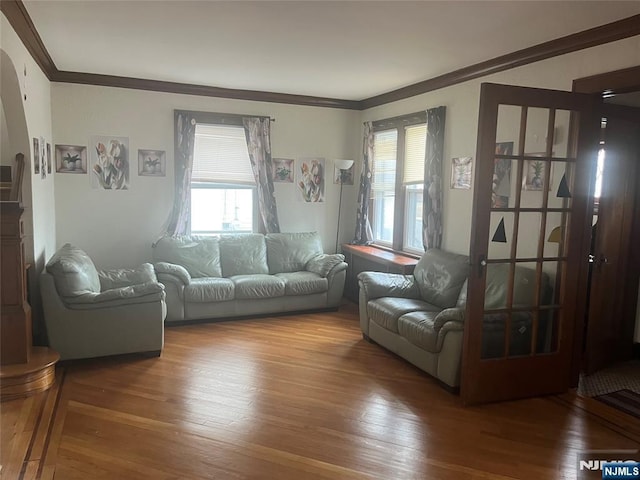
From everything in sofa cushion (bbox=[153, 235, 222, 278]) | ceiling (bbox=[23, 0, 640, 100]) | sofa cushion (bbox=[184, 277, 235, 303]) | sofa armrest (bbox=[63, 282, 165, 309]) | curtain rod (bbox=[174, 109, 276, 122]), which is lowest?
sofa cushion (bbox=[184, 277, 235, 303])

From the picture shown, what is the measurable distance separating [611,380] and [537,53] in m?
2.66

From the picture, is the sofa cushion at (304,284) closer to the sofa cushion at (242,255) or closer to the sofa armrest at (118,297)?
the sofa cushion at (242,255)

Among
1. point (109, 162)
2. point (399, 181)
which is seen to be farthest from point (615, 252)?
point (109, 162)

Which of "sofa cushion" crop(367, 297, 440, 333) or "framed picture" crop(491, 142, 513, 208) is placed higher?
"framed picture" crop(491, 142, 513, 208)

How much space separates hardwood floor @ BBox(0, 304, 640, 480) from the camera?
2701 mm

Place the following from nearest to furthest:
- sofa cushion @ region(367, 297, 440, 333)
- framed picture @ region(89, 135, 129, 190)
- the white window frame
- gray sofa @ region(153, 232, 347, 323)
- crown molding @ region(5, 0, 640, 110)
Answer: crown molding @ region(5, 0, 640, 110), sofa cushion @ region(367, 297, 440, 333), gray sofa @ region(153, 232, 347, 323), framed picture @ region(89, 135, 129, 190), the white window frame

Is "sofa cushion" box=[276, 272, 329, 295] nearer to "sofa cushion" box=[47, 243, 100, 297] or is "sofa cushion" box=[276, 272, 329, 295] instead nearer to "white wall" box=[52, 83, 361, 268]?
"white wall" box=[52, 83, 361, 268]

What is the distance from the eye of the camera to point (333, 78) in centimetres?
521

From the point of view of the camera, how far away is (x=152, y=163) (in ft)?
19.0

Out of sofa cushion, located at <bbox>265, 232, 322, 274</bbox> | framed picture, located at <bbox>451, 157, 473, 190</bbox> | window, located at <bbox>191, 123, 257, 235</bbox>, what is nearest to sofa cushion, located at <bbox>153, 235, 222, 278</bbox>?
window, located at <bbox>191, 123, 257, 235</bbox>

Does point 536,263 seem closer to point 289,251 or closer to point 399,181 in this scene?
point 399,181

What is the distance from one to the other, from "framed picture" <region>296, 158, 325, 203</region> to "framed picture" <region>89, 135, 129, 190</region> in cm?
209

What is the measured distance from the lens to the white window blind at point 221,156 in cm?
602

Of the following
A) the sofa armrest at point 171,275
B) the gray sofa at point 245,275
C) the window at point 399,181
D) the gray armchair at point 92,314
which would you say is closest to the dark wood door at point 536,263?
the window at point 399,181
